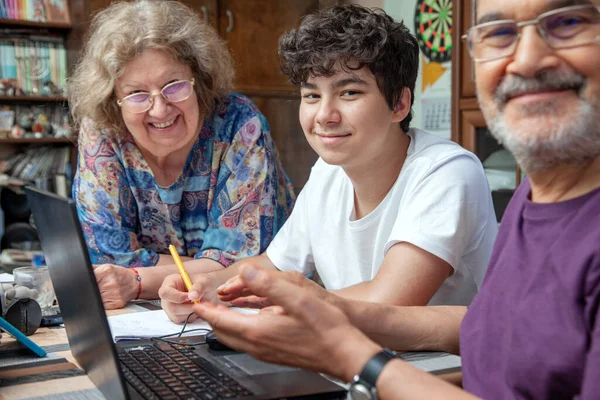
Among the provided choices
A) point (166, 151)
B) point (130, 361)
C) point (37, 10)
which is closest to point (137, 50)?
point (166, 151)

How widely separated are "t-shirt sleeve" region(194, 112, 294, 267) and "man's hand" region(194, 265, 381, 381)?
1.07 meters

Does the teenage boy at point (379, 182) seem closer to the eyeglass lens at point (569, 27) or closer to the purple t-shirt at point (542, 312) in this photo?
the purple t-shirt at point (542, 312)

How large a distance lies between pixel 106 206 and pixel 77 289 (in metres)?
1.08

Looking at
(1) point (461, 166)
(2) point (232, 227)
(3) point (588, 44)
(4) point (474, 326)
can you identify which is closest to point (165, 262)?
(2) point (232, 227)

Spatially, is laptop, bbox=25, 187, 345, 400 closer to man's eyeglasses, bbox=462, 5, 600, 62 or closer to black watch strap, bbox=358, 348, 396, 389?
black watch strap, bbox=358, 348, 396, 389

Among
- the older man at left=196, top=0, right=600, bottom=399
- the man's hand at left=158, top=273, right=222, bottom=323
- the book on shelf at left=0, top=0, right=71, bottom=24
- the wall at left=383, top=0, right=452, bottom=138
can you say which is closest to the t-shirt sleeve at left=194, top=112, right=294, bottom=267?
the man's hand at left=158, top=273, right=222, bottom=323

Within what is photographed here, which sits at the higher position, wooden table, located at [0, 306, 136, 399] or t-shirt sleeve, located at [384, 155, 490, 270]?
t-shirt sleeve, located at [384, 155, 490, 270]

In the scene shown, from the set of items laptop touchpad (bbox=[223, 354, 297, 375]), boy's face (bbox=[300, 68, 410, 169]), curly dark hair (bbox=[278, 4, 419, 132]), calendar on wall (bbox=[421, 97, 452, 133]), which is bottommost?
calendar on wall (bbox=[421, 97, 452, 133])

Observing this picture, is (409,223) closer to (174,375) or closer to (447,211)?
(447,211)

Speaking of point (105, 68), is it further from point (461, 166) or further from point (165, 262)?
point (461, 166)

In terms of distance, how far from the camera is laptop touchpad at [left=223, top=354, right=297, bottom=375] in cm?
94

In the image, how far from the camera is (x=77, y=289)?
0.90 m

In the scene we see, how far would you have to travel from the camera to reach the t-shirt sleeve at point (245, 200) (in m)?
1.94

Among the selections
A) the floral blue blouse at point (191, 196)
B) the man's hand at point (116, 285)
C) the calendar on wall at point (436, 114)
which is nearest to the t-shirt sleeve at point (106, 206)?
the floral blue blouse at point (191, 196)
